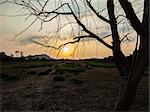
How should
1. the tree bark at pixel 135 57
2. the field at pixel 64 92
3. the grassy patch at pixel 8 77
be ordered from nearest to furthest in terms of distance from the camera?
the tree bark at pixel 135 57 → the field at pixel 64 92 → the grassy patch at pixel 8 77

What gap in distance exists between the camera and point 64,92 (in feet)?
57.9

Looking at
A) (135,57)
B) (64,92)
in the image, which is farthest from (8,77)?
(135,57)

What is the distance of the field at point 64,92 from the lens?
15328 millimetres

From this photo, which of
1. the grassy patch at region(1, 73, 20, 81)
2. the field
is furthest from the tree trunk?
the grassy patch at region(1, 73, 20, 81)

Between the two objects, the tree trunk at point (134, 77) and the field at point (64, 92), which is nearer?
the tree trunk at point (134, 77)

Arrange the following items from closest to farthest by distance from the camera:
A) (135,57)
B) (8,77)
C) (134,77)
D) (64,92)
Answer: (134,77), (135,57), (64,92), (8,77)

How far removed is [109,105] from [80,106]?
1.27 metres

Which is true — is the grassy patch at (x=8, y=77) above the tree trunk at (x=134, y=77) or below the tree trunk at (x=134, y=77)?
below

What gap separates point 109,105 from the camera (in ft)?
49.3

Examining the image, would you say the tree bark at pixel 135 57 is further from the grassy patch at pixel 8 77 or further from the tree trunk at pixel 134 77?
the grassy patch at pixel 8 77

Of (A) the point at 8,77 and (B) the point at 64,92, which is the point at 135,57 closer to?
(B) the point at 64,92

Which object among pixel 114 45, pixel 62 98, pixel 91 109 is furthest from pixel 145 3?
pixel 62 98

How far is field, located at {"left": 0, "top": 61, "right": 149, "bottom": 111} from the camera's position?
50.3ft

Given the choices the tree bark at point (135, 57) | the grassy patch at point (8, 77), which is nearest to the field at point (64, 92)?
the grassy patch at point (8, 77)
